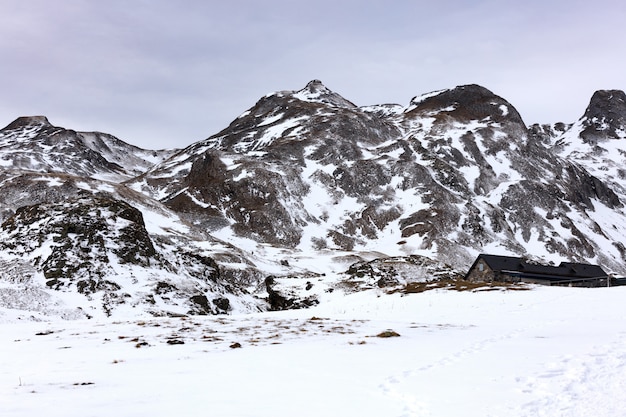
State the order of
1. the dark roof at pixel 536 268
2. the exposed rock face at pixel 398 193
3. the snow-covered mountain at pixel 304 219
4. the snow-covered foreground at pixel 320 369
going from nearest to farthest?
the snow-covered foreground at pixel 320 369 → the snow-covered mountain at pixel 304 219 → the dark roof at pixel 536 268 → the exposed rock face at pixel 398 193

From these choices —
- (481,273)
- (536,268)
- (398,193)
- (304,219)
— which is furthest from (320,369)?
(398,193)

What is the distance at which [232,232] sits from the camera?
13588 centimetres

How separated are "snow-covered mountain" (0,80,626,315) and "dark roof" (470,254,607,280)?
25.7ft

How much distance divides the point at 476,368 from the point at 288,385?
4.09 meters

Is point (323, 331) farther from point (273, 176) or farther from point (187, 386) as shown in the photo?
point (273, 176)

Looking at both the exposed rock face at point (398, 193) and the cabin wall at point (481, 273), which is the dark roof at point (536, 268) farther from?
the exposed rock face at point (398, 193)

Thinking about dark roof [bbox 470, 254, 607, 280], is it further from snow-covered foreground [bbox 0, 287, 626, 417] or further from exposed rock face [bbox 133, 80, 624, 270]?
snow-covered foreground [bbox 0, 287, 626, 417]

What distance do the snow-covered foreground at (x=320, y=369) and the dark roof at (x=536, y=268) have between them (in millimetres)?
53371

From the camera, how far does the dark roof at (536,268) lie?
2753 inches

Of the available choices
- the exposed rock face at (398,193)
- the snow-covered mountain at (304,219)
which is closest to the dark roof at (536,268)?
the snow-covered mountain at (304,219)

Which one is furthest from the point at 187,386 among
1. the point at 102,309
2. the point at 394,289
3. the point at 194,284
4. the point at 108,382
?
the point at 194,284

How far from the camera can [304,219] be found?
14575 centimetres

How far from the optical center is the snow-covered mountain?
3844 cm

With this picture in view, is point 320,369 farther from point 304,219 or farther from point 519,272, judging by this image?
point 304,219
